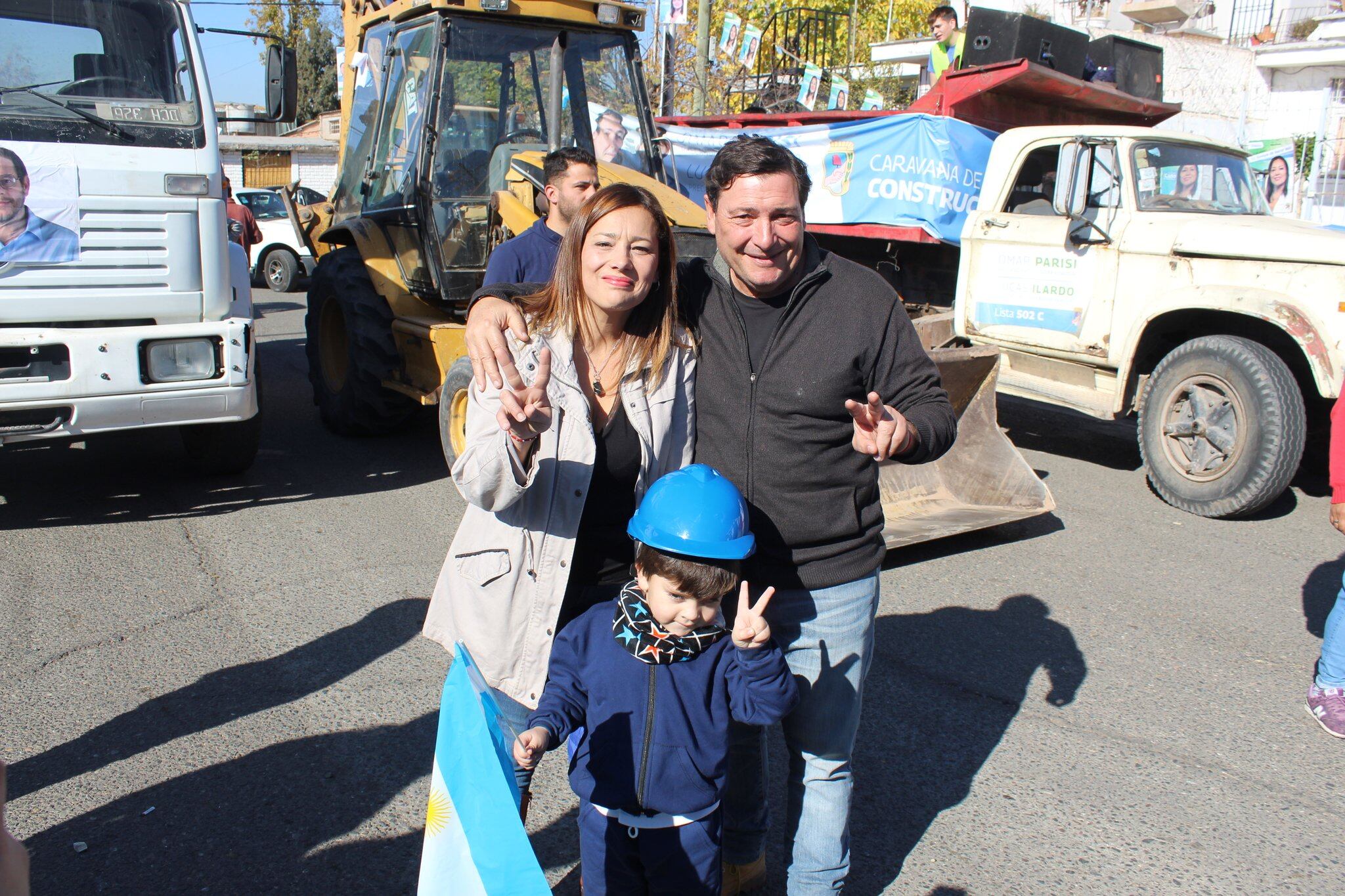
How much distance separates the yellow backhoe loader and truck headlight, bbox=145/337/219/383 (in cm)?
122

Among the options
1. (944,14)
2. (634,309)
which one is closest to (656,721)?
(634,309)

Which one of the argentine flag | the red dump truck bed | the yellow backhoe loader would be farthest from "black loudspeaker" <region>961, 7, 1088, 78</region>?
the argentine flag

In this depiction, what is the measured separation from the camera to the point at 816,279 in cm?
232

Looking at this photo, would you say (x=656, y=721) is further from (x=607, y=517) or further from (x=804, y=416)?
(x=804, y=416)

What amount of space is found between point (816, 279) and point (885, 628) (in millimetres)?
2540

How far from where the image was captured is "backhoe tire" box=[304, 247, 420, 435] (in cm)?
679

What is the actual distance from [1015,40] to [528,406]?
849cm

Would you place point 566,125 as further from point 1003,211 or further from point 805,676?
point 805,676

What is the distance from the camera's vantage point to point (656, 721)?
215 centimetres

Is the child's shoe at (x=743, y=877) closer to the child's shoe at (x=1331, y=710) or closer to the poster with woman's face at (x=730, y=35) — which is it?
the child's shoe at (x=1331, y=710)

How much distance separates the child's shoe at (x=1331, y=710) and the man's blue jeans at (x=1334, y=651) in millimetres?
23

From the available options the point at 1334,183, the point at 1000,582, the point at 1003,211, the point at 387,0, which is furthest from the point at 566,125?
the point at 1334,183

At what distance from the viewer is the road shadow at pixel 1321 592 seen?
475 centimetres

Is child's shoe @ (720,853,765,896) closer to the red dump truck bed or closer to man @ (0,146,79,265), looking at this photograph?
man @ (0,146,79,265)
